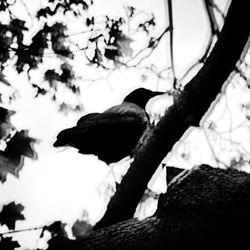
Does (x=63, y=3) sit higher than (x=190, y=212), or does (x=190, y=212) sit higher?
(x=63, y=3)

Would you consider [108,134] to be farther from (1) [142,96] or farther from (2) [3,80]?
(2) [3,80]

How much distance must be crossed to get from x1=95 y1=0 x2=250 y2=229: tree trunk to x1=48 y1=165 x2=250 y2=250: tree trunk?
0.85 m

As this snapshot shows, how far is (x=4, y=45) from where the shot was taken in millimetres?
2816

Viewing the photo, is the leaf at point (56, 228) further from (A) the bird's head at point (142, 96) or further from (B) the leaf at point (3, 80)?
(A) the bird's head at point (142, 96)

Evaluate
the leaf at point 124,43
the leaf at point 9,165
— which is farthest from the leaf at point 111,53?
the leaf at point 9,165

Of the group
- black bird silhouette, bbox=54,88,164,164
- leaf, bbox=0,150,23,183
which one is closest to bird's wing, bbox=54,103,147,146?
black bird silhouette, bbox=54,88,164,164

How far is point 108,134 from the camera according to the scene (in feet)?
11.4

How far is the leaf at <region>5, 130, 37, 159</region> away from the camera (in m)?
1.65

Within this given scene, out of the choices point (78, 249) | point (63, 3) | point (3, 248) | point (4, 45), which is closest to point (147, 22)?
point (63, 3)

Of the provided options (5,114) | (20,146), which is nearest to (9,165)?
(20,146)

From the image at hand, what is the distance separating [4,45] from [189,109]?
1899 mm

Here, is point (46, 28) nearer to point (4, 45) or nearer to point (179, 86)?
point (4, 45)

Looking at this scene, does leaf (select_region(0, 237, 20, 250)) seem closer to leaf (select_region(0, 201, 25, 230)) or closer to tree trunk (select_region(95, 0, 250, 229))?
leaf (select_region(0, 201, 25, 230))

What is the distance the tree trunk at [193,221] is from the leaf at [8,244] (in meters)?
0.81
